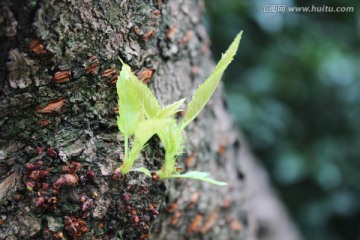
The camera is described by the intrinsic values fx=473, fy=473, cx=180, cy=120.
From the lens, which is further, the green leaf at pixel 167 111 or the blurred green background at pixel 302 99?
the blurred green background at pixel 302 99

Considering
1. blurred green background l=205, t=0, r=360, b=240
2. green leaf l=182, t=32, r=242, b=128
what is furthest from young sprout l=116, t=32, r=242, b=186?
blurred green background l=205, t=0, r=360, b=240

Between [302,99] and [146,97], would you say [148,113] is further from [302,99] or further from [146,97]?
[302,99]

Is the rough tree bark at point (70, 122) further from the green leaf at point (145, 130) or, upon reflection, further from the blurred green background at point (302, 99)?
the blurred green background at point (302, 99)

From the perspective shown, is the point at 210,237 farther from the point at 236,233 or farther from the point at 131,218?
the point at 131,218

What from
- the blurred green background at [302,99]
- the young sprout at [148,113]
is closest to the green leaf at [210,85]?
the young sprout at [148,113]

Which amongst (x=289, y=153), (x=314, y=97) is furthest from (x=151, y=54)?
(x=314, y=97)

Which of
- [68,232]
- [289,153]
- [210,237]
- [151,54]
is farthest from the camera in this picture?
[289,153]

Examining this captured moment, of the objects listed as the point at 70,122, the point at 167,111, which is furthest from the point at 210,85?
the point at 70,122

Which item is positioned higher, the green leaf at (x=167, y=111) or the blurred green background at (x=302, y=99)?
the green leaf at (x=167, y=111)
